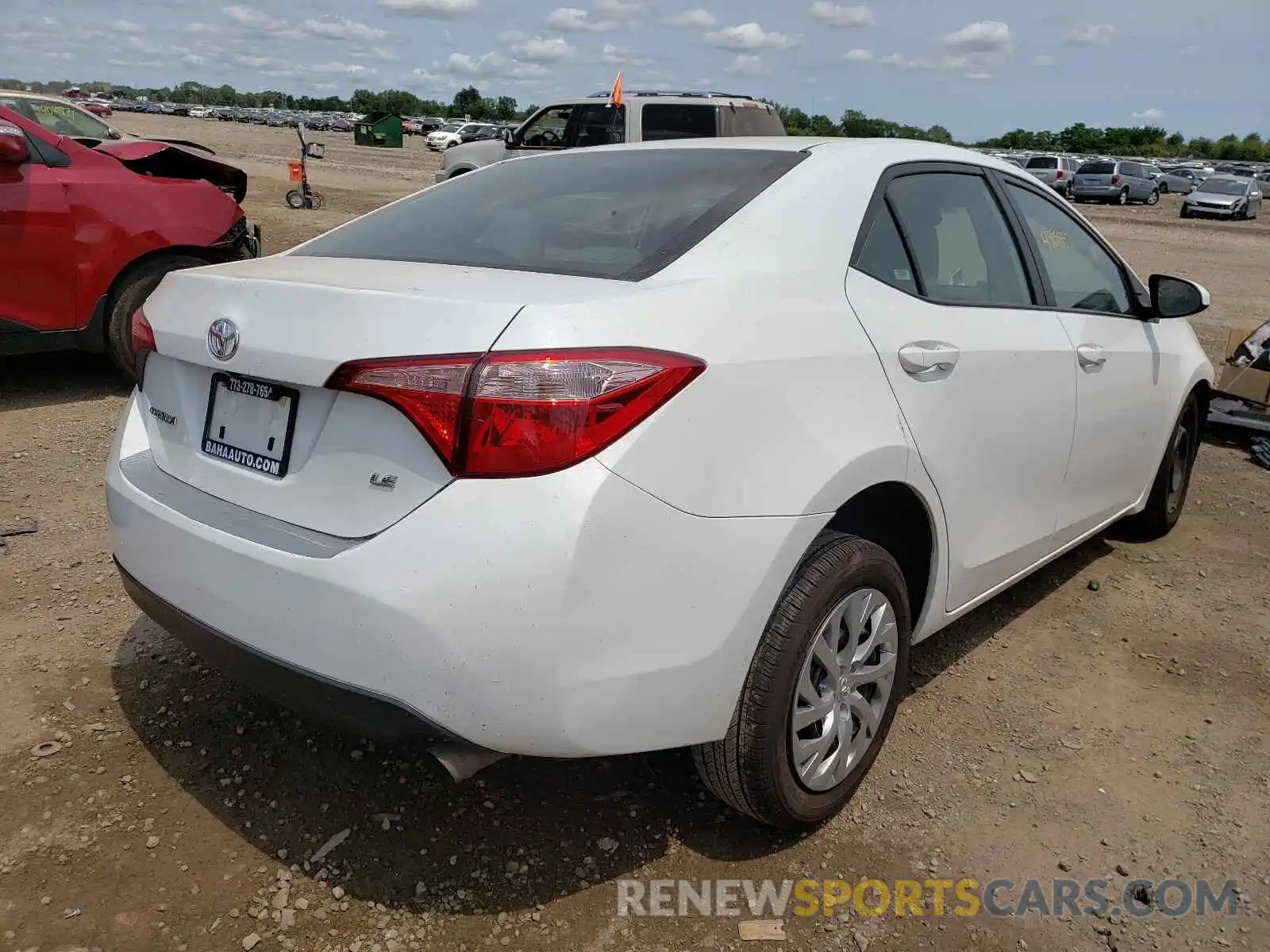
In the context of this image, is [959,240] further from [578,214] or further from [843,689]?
[843,689]

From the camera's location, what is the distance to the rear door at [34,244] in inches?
215

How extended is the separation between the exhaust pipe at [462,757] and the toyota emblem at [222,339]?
96cm

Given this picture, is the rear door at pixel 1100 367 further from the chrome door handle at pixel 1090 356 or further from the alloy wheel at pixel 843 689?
the alloy wheel at pixel 843 689

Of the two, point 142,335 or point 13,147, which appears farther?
point 13,147

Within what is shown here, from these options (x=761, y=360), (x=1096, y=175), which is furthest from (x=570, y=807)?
(x=1096, y=175)

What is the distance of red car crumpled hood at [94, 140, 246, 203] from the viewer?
21.2 feet

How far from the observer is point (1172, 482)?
4.54 metres

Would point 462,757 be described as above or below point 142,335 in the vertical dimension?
below

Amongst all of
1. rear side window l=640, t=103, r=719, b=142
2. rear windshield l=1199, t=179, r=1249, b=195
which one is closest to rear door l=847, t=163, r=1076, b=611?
rear side window l=640, t=103, r=719, b=142

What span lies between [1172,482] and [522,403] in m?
3.80

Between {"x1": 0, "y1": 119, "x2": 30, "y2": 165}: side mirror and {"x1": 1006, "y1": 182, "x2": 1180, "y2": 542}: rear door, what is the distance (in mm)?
4991

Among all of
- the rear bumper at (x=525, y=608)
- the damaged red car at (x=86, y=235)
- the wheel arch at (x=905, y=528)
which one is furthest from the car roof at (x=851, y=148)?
the damaged red car at (x=86, y=235)

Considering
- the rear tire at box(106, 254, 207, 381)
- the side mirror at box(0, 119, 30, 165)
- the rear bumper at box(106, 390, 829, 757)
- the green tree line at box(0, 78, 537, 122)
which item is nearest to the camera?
the rear bumper at box(106, 390, 829, 757)

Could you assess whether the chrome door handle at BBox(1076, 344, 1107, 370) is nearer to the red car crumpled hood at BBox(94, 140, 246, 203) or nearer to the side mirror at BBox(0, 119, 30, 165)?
the side mirror at BBox(0, 119, 30, 165)
